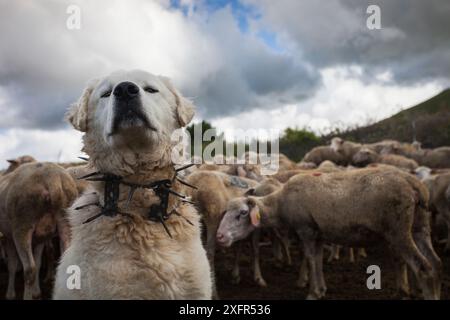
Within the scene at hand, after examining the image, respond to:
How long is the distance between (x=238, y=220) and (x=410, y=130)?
21.3m

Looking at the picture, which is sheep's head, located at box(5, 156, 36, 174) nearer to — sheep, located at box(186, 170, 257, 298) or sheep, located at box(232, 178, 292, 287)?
sheep, located at box(186, 170, 257, 298)

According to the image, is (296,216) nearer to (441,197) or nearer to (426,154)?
(441,197)

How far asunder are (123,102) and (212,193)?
547 centimetres

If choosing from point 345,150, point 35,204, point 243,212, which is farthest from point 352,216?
point 345,150

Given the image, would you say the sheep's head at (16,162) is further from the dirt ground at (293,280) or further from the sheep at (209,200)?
the sheep at (209,200)

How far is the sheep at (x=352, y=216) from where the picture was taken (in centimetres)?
675

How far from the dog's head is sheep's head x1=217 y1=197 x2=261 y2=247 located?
4666mm

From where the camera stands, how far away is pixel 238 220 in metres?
7.94

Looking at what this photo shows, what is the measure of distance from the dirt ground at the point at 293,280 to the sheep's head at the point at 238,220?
90 centimetres

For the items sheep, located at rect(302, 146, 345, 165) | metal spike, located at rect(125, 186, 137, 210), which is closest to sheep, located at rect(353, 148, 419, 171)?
sheep, located at rect(302, 146, 345, 165)

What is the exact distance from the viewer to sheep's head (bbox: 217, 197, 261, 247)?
7.71m

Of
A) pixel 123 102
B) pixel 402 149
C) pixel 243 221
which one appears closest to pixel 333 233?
pixel 243 221
